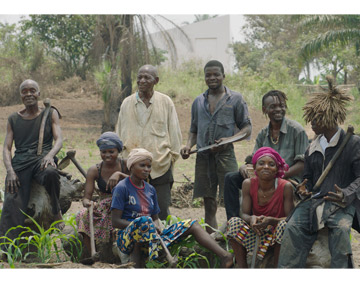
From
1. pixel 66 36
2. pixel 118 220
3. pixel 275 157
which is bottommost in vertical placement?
pixel 118 220

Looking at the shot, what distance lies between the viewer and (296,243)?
15.2 feet

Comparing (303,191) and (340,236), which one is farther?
(303,191)

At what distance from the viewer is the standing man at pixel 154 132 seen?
6.00m

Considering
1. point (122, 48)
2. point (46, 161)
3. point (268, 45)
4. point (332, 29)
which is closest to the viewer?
point (46, 161)

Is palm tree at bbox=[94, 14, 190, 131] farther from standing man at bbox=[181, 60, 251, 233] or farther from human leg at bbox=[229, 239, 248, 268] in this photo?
human leg at bbox=[229, 239, 248, 268]

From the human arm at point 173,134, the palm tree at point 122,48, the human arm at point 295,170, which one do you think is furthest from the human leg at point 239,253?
the palm tree at point 122,48

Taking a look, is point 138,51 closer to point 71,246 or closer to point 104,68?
point 104,68

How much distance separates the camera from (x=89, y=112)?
2038cm

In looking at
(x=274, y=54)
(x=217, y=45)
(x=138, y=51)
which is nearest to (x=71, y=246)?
(x=138, y=51)

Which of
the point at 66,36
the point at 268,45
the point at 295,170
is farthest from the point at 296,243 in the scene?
the point at 268,45

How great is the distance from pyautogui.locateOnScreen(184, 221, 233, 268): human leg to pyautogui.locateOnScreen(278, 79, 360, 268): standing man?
458mm

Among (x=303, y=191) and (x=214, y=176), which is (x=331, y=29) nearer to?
(x=214, y=176)

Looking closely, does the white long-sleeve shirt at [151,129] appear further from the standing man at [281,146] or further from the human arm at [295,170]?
the human arm at [295,170]

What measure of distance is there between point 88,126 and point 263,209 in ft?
46.6
